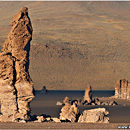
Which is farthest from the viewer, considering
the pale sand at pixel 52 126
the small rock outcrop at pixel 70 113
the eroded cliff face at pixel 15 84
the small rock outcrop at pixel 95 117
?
the small rock outcrop at pixel 70 113

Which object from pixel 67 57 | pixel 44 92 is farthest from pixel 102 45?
pixel 44 92

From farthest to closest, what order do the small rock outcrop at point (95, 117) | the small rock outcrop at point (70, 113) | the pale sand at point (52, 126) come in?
the small rock outcrop at point (70, 113) → the small rock outcrop at point (95, 117) → the pale sand at point (52, 126)

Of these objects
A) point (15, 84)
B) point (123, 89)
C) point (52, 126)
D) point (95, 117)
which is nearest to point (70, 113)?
point (95, 117)

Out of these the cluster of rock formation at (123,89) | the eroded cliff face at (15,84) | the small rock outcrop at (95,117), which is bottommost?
the cluster of rock formation at (123,89)

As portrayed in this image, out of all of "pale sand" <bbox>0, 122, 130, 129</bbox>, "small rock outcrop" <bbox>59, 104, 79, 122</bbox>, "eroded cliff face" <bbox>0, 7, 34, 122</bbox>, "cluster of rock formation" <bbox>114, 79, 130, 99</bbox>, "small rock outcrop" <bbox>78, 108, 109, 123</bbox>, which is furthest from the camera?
"cluster of rock formation" <bbox>114, 79, 130, 99</bbox>

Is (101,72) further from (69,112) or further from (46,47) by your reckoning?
(69,112)

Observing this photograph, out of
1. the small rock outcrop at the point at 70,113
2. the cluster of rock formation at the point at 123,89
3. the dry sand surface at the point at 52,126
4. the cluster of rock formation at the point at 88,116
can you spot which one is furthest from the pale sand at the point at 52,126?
the cluster of rock formation at the point at 123,89

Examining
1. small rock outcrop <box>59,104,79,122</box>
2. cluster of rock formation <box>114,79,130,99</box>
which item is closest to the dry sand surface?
small rock outcrop <box>59,104,79,122</box>

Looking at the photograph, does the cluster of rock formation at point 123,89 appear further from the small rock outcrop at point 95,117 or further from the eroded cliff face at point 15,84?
the small rock outcrop at point 95,117

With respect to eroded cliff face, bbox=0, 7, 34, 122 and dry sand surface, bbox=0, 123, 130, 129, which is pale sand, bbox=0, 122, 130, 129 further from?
eroded cliff face, bbox=0, 7, 34, 122

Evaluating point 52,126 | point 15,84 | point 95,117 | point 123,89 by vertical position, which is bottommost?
point 123,89

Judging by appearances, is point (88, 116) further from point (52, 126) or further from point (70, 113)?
point (52, 126)
